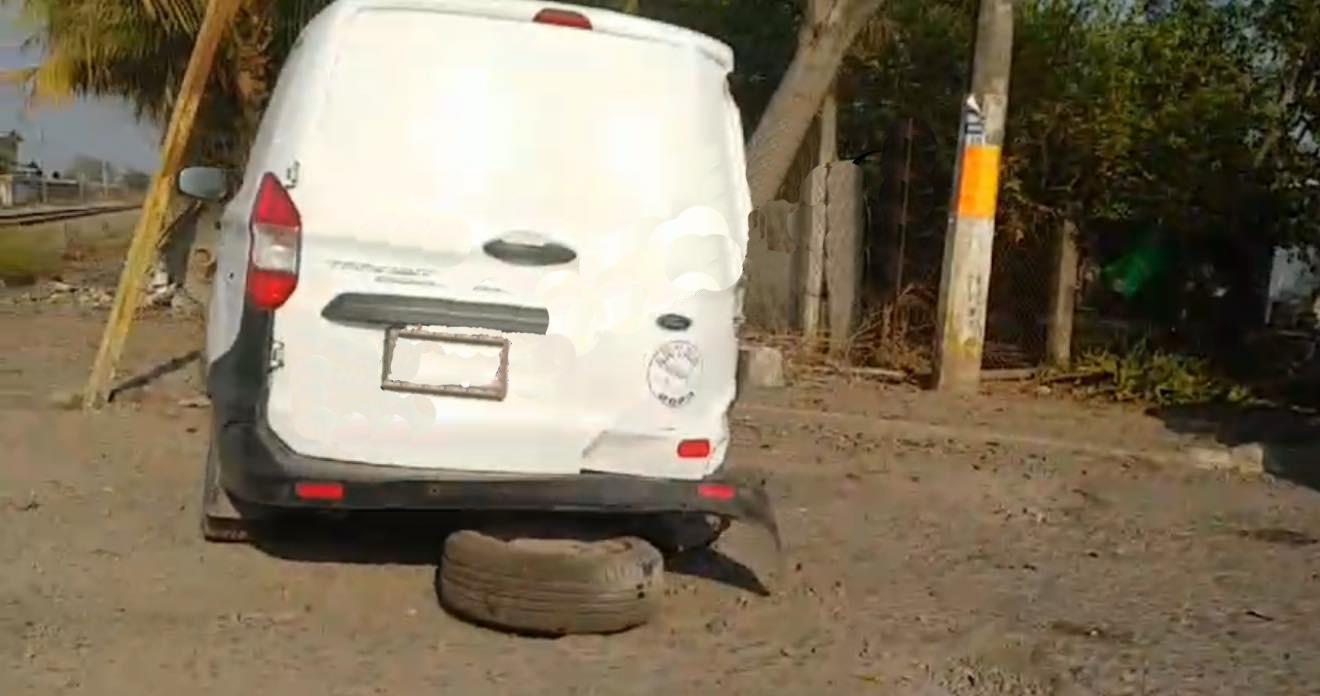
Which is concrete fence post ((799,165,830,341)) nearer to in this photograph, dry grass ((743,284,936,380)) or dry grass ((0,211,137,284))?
dry grass ((743,284,936,380))

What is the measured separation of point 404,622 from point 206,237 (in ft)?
45.0

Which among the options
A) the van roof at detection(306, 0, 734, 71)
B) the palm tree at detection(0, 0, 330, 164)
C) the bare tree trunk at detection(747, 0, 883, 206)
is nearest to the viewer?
the van roof at detection(306, 0, 734, 71)

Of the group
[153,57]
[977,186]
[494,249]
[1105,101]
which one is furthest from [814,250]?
[494,249]

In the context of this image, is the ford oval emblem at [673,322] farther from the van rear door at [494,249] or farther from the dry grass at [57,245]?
the dry grass at [57,245]

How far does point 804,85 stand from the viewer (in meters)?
14.5

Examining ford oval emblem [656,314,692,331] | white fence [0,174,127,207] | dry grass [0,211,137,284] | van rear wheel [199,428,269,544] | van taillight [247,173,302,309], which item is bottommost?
white fence [0,174,127,207]

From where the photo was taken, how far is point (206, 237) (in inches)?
741

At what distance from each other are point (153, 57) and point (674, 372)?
13.0m

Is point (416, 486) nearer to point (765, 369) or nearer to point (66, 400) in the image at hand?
point (66, 400)

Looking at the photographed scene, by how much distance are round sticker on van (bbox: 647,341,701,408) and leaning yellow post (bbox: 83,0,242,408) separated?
4.72 meters

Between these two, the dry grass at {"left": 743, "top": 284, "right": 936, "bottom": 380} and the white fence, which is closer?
the dry grass at {"left": 743, "top": 284, "right": 936, "bottom": 380}

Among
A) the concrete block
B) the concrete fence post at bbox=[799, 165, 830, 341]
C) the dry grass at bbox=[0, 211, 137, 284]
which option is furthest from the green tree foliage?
the dry grass at bbox=[0, 211, 137, 284]

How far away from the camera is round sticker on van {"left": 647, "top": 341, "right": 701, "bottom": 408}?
5.89 meters

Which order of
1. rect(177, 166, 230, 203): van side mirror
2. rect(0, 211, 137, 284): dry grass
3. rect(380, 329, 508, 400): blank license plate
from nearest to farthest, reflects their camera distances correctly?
rect(380, 329, 508, 400): blank license plate
rect(177, 166, 230, 203): van side mirror
rect(0, 211, 137, 284): dry grass
